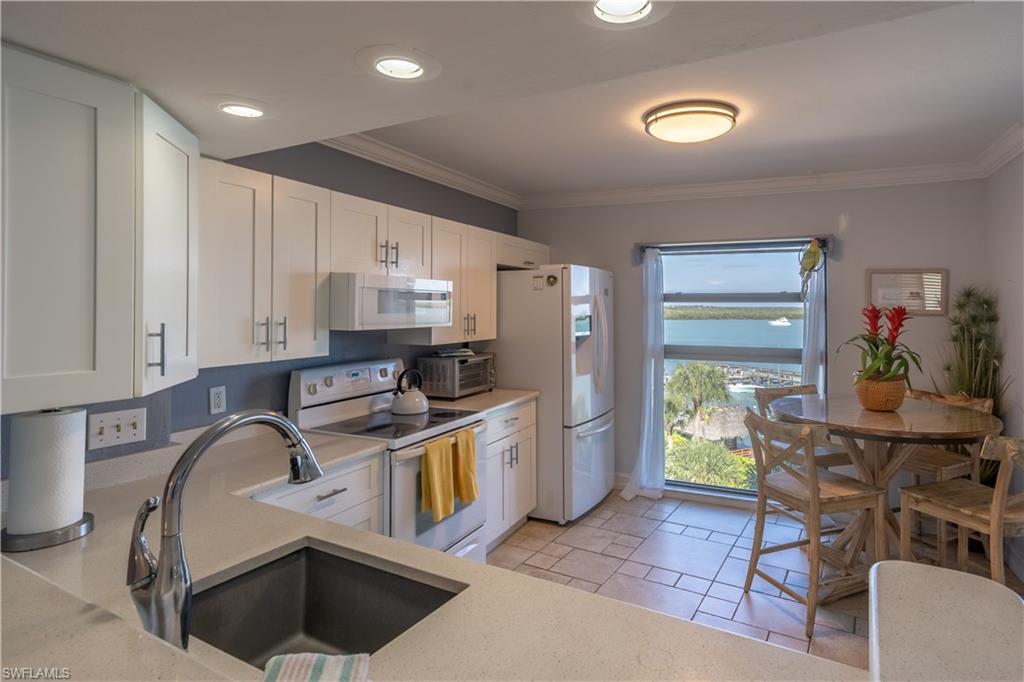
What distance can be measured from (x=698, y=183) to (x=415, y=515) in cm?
318

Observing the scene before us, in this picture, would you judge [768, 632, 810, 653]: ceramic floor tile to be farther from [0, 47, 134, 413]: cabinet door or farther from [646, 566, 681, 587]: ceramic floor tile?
[0, 47, 134, 413]: cabinet door

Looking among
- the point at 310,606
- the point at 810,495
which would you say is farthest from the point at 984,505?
the point at 310,606

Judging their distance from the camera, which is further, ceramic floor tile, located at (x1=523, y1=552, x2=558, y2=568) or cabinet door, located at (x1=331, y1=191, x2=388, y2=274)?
ceramic floor tile, located at (x1=523, y1=552, x2=558, y2=568)

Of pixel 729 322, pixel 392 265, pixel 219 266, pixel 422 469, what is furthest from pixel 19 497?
pixel 729 322

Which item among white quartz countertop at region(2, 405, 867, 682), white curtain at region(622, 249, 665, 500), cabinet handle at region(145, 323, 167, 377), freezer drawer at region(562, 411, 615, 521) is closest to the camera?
white quartz countertop at region(2, 405, 867, 682)

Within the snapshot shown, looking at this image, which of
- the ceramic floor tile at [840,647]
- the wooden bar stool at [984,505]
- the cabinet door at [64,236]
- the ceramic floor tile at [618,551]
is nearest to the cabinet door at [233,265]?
the cabinet door at [64,236]

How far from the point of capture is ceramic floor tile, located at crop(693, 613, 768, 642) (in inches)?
101

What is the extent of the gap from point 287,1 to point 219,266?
132cm

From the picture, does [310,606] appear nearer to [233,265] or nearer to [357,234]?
[233,265]

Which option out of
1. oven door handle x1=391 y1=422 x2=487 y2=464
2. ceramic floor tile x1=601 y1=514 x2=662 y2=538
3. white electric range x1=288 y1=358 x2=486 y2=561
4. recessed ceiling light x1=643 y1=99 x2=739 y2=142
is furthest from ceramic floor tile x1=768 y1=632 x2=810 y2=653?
recessed ceiling light x1=643 y1=99 x2=739 y2=142

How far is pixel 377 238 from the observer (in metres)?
2.87

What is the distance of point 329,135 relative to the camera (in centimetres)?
182

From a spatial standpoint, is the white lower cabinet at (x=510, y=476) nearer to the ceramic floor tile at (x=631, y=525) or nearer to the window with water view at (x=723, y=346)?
the ceramic floor tile at (x=631, y=525)

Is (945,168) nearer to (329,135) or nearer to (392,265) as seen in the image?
(392,265)
